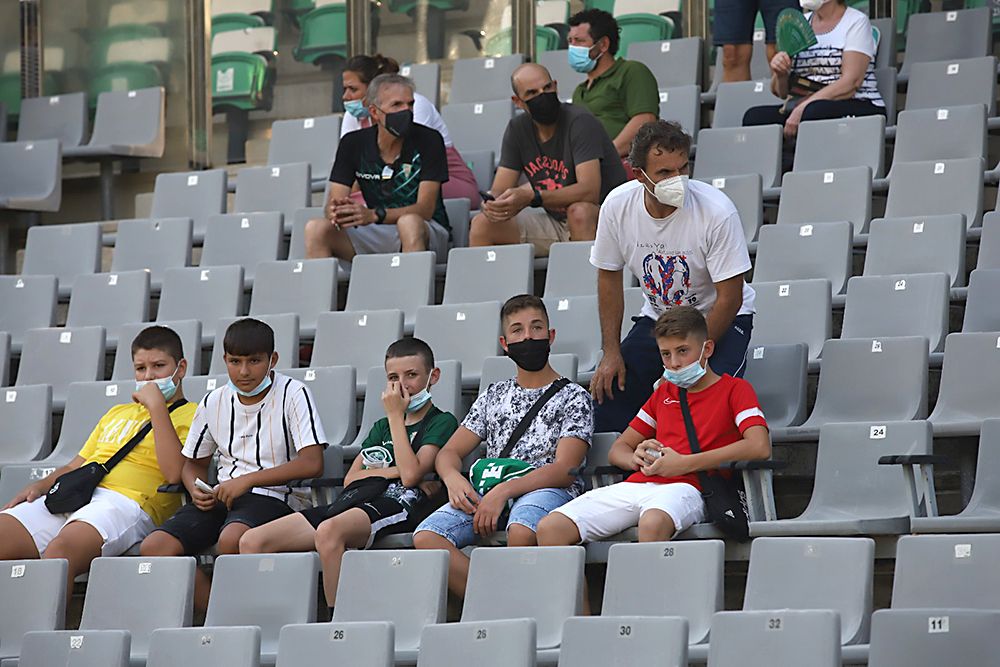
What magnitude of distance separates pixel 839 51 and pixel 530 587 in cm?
361

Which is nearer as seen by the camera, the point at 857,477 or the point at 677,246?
the point at 857,477

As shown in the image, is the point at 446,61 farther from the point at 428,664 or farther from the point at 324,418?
the point at 428,664

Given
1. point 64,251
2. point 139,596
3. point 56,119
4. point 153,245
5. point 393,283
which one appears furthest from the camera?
point 56,119

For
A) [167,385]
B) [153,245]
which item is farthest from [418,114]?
[167,385]

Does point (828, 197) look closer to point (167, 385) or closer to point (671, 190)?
point (671, 190)

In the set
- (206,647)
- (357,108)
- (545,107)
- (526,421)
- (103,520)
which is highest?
(357,108)

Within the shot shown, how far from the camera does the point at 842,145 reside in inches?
301

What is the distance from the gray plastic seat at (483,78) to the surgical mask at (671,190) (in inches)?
145

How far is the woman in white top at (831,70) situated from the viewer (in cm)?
774

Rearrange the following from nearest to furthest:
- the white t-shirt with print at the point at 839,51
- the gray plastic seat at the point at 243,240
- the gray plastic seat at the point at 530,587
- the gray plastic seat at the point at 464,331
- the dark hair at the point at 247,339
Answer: the gray plastic seat at the point at 530,587 → the dark hair at the point at 247,339 → the gray plastic seat at the point at 464,331 → the white t-shirt with print at the point at 839,51 → the gray plastic seat at the point at 243,240

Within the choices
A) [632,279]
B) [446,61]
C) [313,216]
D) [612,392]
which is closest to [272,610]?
[612,392]

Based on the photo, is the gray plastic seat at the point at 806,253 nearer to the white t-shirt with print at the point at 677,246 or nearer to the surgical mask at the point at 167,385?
the white t-shirt with print at the point at 677,246

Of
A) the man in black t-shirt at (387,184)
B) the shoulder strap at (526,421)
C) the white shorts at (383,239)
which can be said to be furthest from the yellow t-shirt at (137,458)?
the white shorts at (383,239)

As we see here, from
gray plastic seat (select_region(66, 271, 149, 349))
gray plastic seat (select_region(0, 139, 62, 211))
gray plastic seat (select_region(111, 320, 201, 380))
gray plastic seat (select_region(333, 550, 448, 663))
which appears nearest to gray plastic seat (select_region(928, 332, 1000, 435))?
gray plastic seat (select_region(333, 550, 448, 663))
